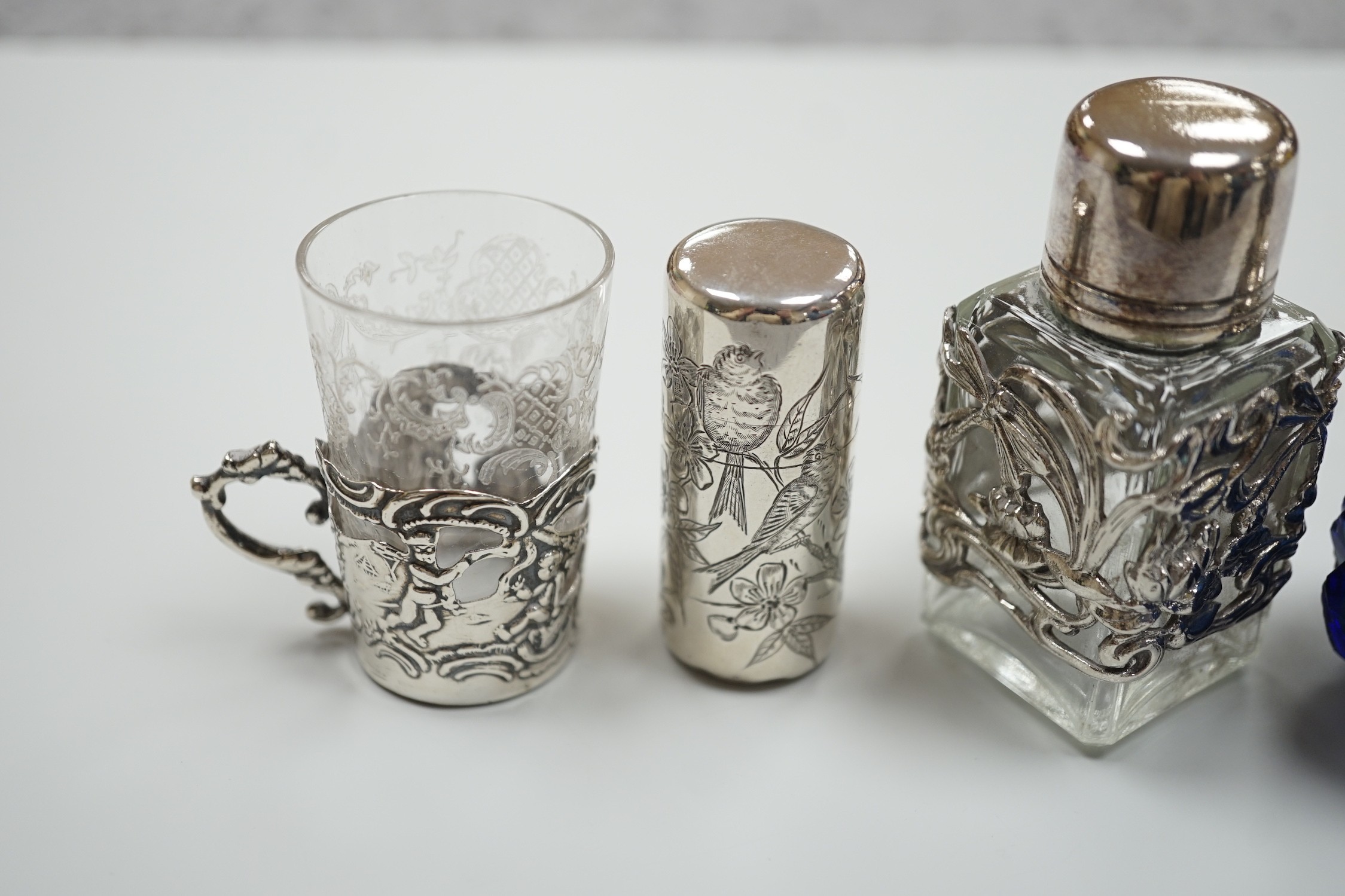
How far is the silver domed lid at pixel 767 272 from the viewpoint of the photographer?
0.87 meters

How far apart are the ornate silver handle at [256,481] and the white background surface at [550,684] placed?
0.24 ft

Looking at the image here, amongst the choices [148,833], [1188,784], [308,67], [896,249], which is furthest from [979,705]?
[308,67]

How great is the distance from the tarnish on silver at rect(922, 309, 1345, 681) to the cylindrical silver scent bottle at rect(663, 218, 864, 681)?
9 cm

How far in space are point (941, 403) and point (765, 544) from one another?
16 cm

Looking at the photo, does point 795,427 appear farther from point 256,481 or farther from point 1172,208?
point 256,481

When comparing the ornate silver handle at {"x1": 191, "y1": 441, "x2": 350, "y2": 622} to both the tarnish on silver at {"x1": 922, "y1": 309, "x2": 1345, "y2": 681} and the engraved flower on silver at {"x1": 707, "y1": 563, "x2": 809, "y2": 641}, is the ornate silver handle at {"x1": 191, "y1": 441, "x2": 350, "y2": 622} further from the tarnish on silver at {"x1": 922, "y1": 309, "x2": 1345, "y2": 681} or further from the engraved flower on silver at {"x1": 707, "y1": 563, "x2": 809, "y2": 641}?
the tarnish on silver at {"x1": 922, "y1": 309, "x2": 1345, "y2": 681}

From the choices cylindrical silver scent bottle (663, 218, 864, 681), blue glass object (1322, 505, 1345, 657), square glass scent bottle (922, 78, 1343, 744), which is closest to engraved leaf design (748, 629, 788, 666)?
cylindrical silver scent bottle (663, 218, 864, 681)

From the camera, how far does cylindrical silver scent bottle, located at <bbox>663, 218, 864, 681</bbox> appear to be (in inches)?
34.7

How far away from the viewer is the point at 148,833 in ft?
3.01

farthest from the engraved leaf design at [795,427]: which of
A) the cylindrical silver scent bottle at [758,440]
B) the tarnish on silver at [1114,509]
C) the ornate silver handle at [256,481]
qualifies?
the ornate silver handle at [256,481]

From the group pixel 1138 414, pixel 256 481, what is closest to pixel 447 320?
pixel 256 481

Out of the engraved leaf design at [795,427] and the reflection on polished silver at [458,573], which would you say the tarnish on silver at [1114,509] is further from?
the reflection on polished silver at [458,573]

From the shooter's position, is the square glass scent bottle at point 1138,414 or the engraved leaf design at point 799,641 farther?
the engraved leaf design at point 799,641

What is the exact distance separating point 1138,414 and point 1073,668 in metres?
0.23
